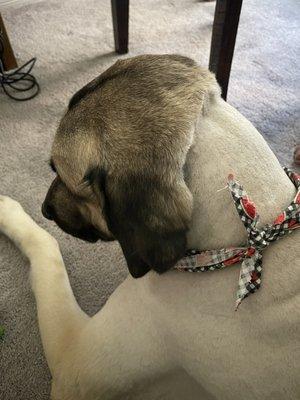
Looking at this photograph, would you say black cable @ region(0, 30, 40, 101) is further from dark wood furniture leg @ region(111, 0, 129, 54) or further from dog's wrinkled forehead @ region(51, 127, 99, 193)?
dog's wrinkled forehead @ region(51, 127, 99, 193)

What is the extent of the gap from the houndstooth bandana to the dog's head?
8 centimetres

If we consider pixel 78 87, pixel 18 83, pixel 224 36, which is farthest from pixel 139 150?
pixel 18 83

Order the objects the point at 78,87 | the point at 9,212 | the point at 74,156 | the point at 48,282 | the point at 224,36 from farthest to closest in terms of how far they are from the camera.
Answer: the point at 78,87 → the point at 224,36 → the point at 9,212 → the point at 48,282 → the point at 74,156

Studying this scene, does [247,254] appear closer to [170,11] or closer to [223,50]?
[223,50]

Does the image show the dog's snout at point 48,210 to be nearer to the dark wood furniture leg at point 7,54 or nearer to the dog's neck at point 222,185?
the dog's neck at point 222,185

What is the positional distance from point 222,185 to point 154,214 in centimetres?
15

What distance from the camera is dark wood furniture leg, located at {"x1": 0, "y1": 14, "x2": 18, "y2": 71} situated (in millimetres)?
2098

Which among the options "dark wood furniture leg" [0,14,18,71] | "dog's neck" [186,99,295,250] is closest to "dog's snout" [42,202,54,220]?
"dog's neck" [186,99,295,250]

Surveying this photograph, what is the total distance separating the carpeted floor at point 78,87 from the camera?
1.40 meters

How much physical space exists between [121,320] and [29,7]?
247 centimetres

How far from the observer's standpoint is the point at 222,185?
0.81 meters

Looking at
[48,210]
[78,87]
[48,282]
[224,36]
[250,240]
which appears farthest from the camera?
[78,87]

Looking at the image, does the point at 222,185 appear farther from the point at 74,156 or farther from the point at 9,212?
the point at 9,212

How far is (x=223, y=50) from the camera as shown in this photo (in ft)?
6.25
